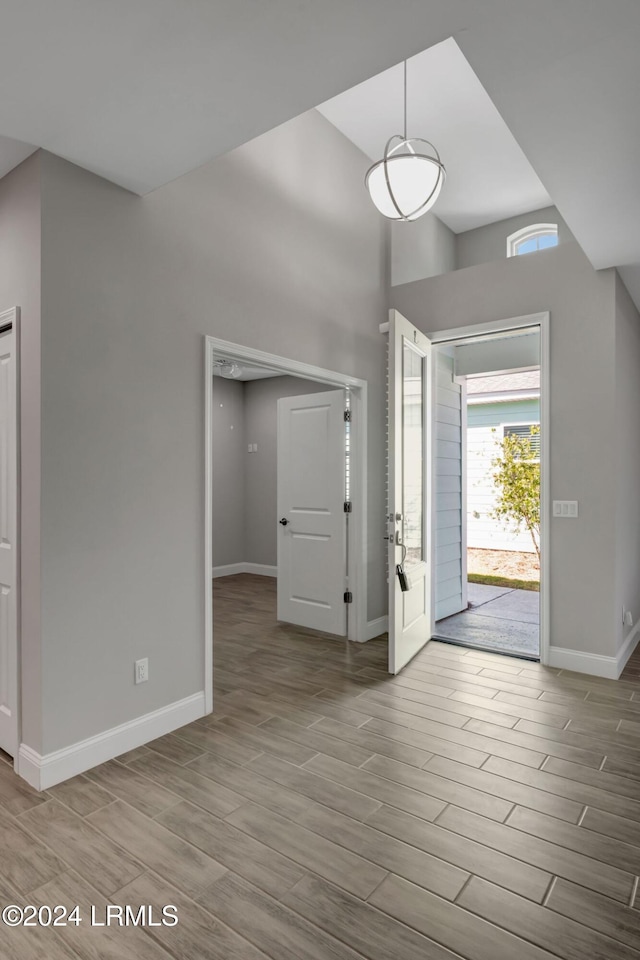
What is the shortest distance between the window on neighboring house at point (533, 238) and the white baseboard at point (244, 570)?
4760mm

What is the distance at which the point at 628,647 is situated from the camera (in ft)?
13.4

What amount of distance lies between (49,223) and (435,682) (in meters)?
3.29

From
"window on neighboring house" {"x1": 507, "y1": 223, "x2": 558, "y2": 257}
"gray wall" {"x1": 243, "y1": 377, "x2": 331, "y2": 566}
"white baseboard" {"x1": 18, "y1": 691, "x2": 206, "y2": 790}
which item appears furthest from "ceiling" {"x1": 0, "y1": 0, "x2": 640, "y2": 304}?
"gray wall" {"x1": 243, "y1": 377, "x2": 331, "y2": 566}

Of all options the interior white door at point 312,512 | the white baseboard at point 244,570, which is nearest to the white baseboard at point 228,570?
the white baseboard at point 244,570

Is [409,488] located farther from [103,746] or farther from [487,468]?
[487,468]

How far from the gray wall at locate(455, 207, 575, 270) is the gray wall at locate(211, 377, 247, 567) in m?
3.42

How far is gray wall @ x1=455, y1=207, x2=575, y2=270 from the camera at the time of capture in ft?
17.8

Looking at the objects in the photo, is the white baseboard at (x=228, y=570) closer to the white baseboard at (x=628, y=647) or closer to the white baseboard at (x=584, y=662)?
the white baseboard at (x=584, y=662)

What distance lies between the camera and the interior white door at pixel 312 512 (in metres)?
4.52

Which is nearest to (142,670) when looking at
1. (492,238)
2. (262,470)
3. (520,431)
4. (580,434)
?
(580,434)

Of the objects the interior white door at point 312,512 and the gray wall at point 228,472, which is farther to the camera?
the gray wall at point 228,472

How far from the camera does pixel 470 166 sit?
469 cm

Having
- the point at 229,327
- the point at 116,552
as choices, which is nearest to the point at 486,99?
the point at 229,327

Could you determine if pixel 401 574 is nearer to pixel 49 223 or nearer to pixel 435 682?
pixel 435 682
